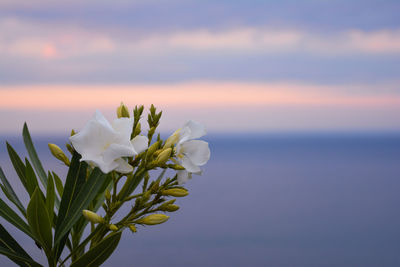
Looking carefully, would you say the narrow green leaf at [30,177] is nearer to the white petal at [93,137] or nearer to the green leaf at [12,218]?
the green leaf at [12,218]

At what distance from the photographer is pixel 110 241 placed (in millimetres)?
1073

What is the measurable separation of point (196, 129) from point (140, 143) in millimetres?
181

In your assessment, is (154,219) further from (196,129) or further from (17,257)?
(17,257)

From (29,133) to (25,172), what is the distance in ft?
0.38

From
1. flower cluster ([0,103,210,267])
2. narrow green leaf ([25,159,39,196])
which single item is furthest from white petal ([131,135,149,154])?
narrow green leaf ([25,159,39,196])

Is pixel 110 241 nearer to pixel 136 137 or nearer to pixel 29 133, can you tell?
Answer: pixel 136 137

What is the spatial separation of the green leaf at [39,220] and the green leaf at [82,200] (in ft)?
0.10

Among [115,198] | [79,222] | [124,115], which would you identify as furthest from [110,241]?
[124,115]

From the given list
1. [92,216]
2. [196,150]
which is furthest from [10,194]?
[196,150]

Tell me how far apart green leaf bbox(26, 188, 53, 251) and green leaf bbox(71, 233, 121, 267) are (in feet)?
0.31

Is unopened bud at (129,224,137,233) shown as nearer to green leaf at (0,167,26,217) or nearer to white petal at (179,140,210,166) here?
white petal at (179,140,210,166)

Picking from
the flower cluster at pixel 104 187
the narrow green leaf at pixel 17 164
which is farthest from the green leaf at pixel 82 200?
the narrow green leaf at pixel 17 164

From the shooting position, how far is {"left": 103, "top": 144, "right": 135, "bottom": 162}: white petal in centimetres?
98

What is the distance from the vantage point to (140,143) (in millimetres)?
1054
